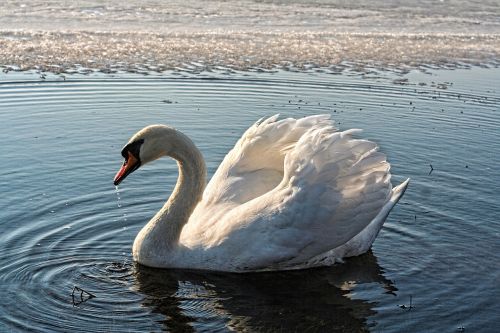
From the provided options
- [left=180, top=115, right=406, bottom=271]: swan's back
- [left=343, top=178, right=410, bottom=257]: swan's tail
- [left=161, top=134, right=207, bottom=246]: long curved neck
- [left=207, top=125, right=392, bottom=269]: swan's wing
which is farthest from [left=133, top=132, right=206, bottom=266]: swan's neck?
[left=343, top=178, right=410, bottom=257]: swan's tail

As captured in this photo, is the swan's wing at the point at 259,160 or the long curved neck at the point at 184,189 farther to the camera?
the swan's wing at the point at 259,160

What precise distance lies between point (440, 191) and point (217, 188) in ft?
9.76

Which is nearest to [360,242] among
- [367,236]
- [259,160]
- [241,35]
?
[367,236]

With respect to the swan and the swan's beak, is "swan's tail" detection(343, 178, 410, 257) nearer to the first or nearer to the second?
the swan

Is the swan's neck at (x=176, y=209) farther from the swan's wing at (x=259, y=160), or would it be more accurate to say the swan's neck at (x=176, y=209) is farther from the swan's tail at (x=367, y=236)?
the swan's tail at (x=367, y=236)

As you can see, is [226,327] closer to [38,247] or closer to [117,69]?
[38,247]

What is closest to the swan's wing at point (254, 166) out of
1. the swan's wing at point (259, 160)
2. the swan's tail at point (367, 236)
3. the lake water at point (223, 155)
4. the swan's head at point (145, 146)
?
the swan's wing at point (259, 160)

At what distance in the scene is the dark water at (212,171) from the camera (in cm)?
672

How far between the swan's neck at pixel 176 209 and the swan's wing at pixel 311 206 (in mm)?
465

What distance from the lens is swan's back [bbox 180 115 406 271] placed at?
24.5 feet

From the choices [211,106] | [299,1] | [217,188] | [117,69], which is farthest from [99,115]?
[299,1]

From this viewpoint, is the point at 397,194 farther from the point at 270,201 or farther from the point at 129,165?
the point at 129,165

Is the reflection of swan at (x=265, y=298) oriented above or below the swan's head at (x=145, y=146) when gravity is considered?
below

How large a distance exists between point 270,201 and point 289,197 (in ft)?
0.66
